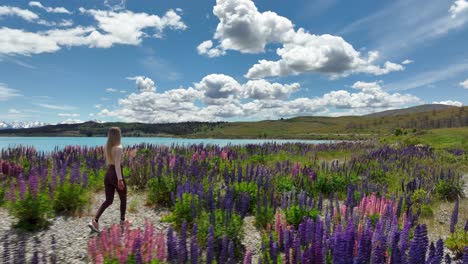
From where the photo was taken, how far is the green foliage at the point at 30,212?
6.82 meters

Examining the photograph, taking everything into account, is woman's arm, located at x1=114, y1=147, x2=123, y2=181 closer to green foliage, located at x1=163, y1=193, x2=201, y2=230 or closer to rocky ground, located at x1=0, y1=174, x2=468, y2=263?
rocky ground, located at x1=0, y1=174, x2=468, y2=263

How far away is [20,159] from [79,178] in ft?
16.9

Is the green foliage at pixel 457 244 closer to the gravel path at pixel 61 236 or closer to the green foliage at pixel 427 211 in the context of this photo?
the green foliage at pixel 427 211

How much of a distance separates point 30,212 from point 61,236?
949 mm

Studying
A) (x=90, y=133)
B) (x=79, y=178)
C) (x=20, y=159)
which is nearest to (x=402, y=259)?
(x=79, y=178)

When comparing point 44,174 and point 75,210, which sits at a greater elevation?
point 44,174

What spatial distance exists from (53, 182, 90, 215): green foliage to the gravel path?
0.30m

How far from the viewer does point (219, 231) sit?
594 cm

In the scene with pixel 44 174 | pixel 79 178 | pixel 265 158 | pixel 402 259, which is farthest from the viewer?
pixel 265 158

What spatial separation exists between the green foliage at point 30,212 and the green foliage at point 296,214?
508 cm

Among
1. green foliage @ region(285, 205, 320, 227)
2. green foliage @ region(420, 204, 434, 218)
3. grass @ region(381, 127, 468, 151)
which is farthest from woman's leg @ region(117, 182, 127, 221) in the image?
grass @ region(381, 127, 468, 151)

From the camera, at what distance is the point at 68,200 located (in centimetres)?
812

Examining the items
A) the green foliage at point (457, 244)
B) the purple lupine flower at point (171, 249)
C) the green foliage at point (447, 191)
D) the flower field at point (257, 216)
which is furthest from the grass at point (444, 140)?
the purple lupine flower at point (171, 249)

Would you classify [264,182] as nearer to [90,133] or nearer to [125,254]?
[125,254]
